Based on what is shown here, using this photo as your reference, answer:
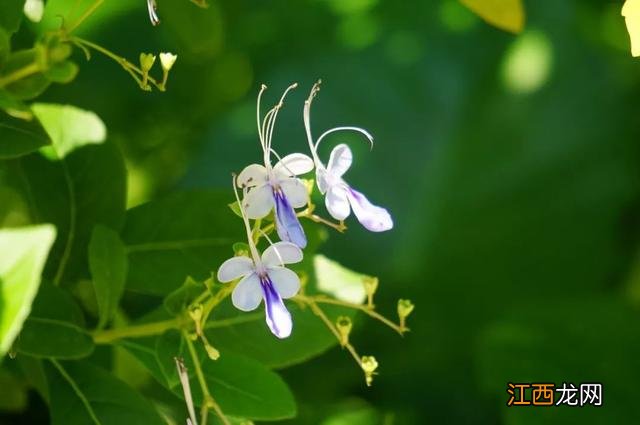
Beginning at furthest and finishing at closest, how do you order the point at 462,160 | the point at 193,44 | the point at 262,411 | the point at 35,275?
the point at 462,160 < the point at 193,44 < the point at 262,411 < the point at 35,275

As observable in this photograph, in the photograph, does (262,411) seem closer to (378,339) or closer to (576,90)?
(378,339)

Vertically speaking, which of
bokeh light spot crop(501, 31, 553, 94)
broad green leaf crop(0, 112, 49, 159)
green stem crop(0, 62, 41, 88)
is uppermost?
bokeh light spot crop(501, 31, 553, 94)

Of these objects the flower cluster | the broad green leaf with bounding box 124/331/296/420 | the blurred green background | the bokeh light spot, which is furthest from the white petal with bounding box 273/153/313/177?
the bokeh light spot

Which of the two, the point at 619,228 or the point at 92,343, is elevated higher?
the point at 619,228

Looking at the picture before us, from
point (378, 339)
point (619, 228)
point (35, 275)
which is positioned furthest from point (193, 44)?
point (35, 275)

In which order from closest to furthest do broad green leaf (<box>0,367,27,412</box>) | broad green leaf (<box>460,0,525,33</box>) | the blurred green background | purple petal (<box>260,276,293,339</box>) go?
purple petal (<box>260,276,293,339</box>) < broad green leaf (<box>460,0,525,33</box>) < broad green leaf (<box>0,367,27,412</box>) < the blurred green background

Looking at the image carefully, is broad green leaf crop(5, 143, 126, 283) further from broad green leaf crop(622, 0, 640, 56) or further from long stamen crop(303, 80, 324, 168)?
broad green leaf crop(622, 0, 640, 56)
